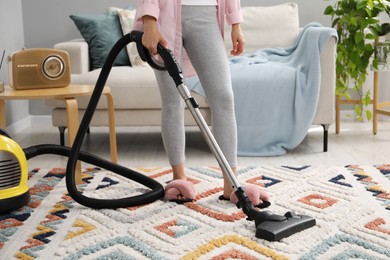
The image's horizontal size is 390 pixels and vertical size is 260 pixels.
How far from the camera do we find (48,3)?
13.1 ft

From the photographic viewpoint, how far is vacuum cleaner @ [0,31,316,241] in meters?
1.71

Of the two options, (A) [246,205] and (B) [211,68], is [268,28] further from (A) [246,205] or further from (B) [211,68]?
(A) [246,205]

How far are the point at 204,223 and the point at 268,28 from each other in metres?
2.04

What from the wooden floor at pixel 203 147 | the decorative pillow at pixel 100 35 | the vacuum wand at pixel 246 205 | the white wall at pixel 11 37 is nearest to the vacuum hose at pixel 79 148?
the vacuum wand at pixel 246 205

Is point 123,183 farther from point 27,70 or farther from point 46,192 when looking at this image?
point 27,70

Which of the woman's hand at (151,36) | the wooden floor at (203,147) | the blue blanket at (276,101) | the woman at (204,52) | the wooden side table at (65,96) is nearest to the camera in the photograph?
the woman's hand at (151,36)

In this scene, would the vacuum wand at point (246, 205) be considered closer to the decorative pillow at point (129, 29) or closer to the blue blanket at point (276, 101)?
the blue blanket at point (276, 101)

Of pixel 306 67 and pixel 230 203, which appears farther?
pixel 306 67

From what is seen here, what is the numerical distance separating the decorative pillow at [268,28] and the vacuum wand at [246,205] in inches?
74.9

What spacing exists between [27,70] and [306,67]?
133 centimetres

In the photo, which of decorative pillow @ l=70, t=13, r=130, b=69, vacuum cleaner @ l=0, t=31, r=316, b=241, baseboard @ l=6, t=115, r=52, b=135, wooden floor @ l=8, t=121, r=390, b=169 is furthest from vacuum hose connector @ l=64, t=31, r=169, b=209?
baseboard @ l=6, t=115, r=52, b=135

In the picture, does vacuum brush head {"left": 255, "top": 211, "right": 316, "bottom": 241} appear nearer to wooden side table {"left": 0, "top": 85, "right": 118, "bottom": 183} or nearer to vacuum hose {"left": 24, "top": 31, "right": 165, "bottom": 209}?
vacuum hose {"left": 24, "top": 31, "right": 165, "bottom": 209}

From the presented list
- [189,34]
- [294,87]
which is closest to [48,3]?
[294,87]

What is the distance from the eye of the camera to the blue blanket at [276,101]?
2922mm
